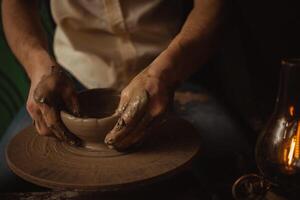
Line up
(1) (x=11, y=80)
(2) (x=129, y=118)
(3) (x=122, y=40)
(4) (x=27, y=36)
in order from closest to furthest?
1. (2) (x=129, y=118)
2. (4) (x=27, y=36)
3. (3) (x=122, y=40)
4. (1) (x=11, y=80)

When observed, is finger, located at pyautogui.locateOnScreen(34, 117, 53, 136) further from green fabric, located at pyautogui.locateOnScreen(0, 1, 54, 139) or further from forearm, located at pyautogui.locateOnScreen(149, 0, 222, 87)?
green fabric, located at pyautogui.locateOnScreen(0, 1, 54, 139)

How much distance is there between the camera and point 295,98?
43.1 inches

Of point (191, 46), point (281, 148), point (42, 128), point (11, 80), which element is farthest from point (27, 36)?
point (281, 148)

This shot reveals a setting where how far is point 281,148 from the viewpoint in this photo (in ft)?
3.67

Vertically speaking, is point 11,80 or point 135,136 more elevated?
point 135,136

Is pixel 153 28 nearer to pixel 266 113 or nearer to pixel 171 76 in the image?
pixel 171 76

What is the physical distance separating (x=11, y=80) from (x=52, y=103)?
1.06 m

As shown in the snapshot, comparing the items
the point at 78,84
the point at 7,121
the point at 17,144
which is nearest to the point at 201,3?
the point at 78,84

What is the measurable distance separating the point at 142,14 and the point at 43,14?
70 cm

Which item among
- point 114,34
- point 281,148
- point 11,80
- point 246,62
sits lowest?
point 11,80

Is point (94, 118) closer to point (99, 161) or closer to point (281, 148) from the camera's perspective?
point (99, 161)

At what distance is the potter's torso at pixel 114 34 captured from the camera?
1614 mm

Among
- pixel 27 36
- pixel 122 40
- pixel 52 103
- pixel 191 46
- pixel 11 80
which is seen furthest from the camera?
pixel 11 80

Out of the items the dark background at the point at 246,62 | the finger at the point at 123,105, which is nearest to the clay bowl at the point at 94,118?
the finger at the point at 123,105
